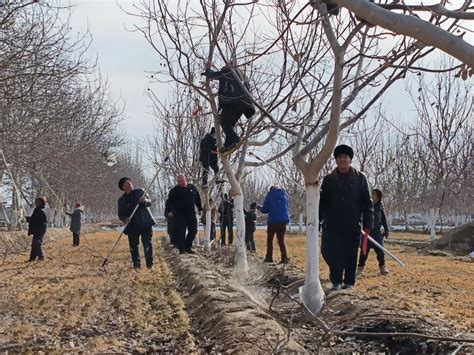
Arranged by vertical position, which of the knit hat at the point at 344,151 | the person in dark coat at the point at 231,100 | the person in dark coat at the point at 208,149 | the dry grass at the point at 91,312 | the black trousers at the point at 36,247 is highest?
the person in dark coat at the point at 231,100

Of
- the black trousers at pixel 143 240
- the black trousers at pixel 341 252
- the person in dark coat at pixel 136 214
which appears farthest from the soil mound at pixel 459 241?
the black trousers at pixel 341 252

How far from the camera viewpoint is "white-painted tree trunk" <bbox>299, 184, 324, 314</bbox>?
611 centimetres

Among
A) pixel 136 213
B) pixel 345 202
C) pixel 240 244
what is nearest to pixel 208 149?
pixel 240 244

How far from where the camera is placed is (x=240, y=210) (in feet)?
34.6

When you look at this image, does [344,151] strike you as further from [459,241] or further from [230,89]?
[459,241]

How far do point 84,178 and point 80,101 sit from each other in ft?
42.0

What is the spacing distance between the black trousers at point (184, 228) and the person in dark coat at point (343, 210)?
506 centimetres

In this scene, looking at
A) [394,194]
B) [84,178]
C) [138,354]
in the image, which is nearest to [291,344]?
[138,354]

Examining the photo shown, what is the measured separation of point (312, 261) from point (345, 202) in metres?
1.02

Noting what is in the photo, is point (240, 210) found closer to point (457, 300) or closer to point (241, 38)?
point (241, 38)

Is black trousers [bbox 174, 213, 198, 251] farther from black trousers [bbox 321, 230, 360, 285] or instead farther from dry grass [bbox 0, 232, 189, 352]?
black trousers [bbox 321, 230, 360, 285]

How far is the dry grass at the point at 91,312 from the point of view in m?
5.01

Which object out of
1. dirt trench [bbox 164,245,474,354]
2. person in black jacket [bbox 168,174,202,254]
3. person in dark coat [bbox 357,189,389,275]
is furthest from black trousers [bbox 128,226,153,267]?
person in dark coat [bbox 357,189,389,275]

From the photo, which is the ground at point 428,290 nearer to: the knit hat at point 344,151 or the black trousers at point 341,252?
the black trousers at point 341,252
